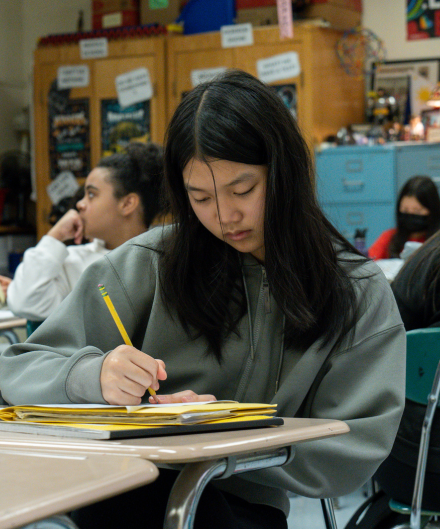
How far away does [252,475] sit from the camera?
98cm

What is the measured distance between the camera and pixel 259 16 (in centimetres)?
493

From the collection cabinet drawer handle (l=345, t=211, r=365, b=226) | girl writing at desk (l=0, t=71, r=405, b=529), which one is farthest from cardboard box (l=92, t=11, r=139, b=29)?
girl writing at desk (l=0, t=71, r=405, b=529)

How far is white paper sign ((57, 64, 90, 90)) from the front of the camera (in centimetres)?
533

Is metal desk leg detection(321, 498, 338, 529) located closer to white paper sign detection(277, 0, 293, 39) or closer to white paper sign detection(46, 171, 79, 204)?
white paper sign detection(277, 0, 293, 39)

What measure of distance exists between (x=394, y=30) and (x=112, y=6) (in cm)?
200

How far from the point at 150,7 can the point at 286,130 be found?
4.42 metres

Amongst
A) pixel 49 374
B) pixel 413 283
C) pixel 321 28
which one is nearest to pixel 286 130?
pixel 49 374

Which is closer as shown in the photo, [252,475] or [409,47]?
[252,475]

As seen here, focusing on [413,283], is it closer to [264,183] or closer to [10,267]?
[264,183]

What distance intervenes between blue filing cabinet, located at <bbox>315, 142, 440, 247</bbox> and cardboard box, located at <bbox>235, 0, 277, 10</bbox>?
1.08 m

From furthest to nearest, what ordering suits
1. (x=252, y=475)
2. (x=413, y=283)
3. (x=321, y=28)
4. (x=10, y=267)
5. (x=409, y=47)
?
(x=10, y=267)
(x=409, y=47)
(x=321, y=28)
(x=413, y=283)
(x=252, y=475)

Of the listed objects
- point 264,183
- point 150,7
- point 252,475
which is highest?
point 150,7

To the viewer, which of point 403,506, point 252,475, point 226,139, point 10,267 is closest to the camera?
point 252,475

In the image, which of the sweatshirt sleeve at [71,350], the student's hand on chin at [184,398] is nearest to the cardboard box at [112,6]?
the sweatshirt sleeve at [71,350]
